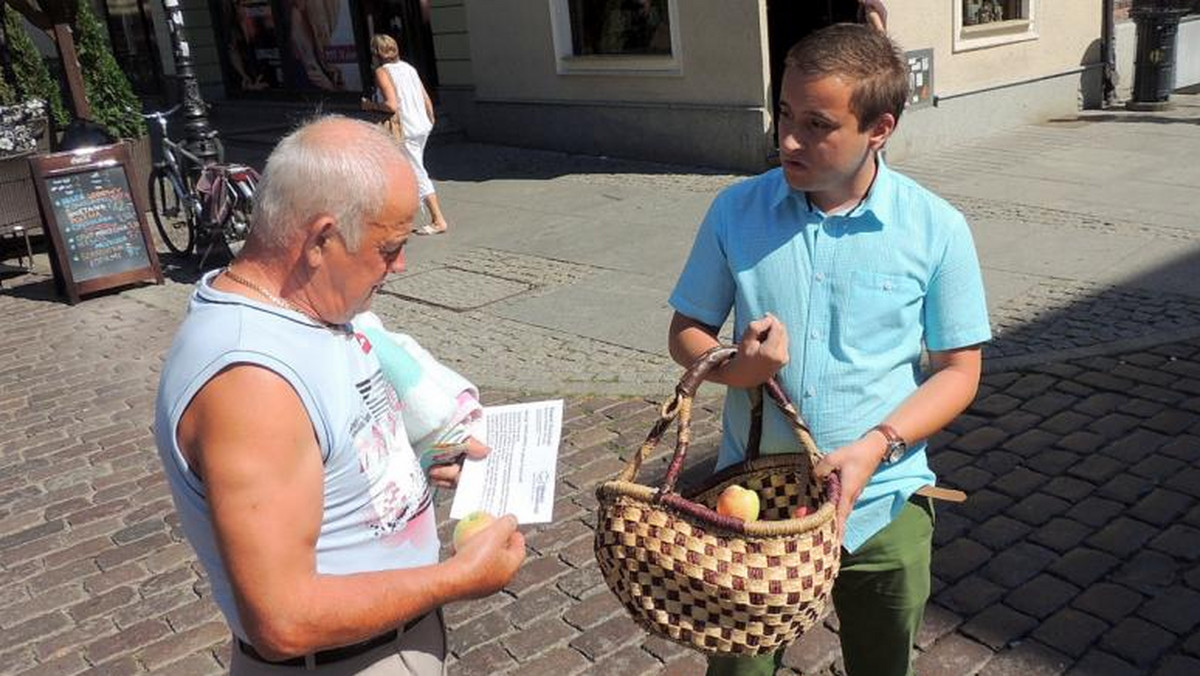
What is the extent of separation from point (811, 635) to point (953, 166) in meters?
8.14

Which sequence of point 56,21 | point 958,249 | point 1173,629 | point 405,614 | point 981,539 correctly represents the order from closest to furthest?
1. point 405,614
2. point 958,249
3. point 1173,629
4. point 981,539
5. point 56,21

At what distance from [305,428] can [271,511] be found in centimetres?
13

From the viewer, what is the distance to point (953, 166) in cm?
1062

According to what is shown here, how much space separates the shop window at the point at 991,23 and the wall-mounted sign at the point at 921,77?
2.50 feet

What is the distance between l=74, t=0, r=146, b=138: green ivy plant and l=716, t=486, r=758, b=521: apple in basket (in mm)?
11203

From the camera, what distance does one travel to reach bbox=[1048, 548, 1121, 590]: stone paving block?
3607mm

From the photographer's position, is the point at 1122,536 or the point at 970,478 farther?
the point at 970,478

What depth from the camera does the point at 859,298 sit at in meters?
2.21

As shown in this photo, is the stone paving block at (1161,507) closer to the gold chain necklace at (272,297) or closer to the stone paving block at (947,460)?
the stone paving block at (947,460)

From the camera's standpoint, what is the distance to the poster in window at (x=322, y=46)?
17281mm

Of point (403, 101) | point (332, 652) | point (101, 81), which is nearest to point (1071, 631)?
point (332, 652)

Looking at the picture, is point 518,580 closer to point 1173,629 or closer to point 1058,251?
point 1173,629

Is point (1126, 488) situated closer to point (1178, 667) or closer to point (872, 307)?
point (1178, 667)

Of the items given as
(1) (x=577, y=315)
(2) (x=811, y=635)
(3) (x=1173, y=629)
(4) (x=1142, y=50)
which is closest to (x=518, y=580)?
(2) (x=811, y=635)
